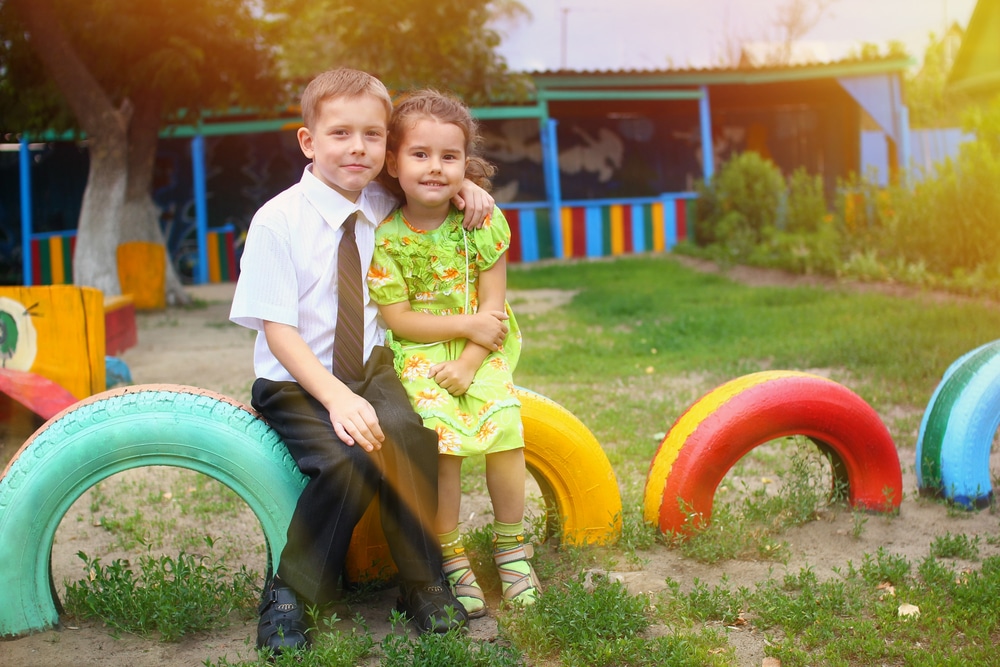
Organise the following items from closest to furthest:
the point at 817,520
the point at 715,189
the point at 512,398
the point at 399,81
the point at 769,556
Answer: the point at 512,398 → the point at 769,556 → the point at 817,520 → the point at 399,81 → the point at 715,189

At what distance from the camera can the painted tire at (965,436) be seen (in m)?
3.33

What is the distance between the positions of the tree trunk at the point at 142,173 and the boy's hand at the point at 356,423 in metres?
8.61

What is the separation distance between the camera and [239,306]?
8.06 feet

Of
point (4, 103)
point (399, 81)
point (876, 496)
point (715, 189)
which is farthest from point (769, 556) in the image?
point (715, 189)

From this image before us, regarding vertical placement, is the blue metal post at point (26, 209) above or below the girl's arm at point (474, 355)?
above

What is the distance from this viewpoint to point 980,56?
5836 mm

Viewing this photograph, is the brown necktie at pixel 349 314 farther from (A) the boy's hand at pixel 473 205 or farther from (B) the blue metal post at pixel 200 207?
(B) the blue metal post at pixel 200 207

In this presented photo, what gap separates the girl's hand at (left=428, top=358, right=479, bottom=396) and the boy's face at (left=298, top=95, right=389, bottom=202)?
23.5 inches

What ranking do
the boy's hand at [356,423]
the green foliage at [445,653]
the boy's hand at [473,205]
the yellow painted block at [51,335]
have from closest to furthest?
the green foliage at [445,653], the boy's hand at [356,423], the boy's hand at [473,205], the yellow painted block at [51,335]

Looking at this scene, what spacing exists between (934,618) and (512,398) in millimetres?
1351

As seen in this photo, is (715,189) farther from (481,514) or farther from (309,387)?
(309,387)

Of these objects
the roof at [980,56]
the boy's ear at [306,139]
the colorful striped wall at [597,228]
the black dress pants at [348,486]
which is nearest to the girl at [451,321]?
the black dress pants at [348,486]

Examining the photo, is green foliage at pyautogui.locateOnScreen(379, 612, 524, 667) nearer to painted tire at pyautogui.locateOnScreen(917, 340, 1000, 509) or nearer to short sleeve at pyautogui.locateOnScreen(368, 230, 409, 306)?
short sleeve at pyautogui.locateOnScreen(368, 230, 409, 306)

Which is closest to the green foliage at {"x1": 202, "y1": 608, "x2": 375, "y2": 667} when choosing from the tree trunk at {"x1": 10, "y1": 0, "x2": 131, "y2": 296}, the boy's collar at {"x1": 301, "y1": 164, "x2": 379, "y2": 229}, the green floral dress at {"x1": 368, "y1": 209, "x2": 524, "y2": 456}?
the green floral dress at {"x1": 368, "y1": 209, "x2": 524, "y2": 456}
